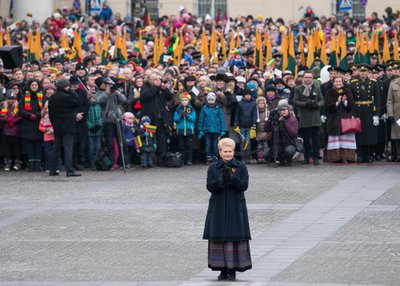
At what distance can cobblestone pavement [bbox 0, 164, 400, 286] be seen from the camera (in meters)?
15.0

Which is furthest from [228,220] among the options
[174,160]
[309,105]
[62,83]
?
[309,105]

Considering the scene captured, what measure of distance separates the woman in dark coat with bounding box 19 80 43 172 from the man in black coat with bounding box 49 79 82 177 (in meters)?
0.93

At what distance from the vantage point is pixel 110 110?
25.0 m

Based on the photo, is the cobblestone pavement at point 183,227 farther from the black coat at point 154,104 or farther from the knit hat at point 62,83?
the knit hat at point 62,83

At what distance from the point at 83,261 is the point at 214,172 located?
1.97 metres

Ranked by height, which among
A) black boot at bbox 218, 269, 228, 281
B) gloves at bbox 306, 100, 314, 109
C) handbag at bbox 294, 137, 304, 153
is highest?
gloves at bbox 306, 100, 314, 109

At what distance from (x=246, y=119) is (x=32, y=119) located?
367 cm

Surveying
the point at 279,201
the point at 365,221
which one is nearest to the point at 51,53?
the point at 279,201

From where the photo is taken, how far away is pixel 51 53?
3434 cm

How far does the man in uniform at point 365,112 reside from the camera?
25797mm

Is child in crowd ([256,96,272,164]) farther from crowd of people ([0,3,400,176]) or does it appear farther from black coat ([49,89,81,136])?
black coat ([49,89,81,136])

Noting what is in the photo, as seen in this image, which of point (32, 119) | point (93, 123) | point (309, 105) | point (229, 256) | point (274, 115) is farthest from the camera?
point (309, 105)

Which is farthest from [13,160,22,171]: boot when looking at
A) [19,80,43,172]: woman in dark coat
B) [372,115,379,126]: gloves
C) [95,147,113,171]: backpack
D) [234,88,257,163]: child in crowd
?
[372,115,379,126]: gloves

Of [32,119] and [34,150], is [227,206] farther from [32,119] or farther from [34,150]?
[34,150]
